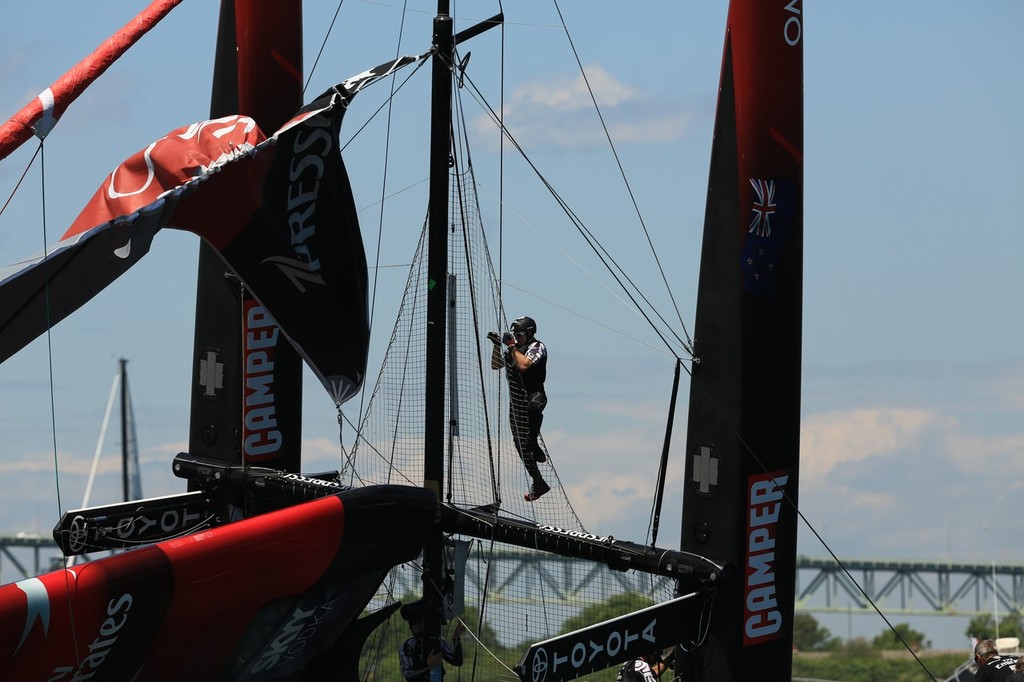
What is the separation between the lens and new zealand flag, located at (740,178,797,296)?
13.3 meters

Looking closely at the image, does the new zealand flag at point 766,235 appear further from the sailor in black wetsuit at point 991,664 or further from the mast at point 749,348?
the sailor in black wetsuit at point 991,664

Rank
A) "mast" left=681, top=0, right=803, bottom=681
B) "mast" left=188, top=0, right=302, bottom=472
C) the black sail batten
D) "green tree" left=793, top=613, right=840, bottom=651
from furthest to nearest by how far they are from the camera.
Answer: "green tree" left=793, top=613, right=840, bottom=651
"mast" left=188, top=0, right=302, bottom=472
"mast" left=681, top=0, right=803, bottom=681
the black sail batten

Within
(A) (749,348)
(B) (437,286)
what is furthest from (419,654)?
(A) (749,348)

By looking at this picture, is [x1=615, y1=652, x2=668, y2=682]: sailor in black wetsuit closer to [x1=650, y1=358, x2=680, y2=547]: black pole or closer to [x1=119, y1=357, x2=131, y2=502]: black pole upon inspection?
[x1=650, y1=358, x2=680, y2=547]: black pole

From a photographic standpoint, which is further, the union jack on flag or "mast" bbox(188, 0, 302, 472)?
"mast" bbox(188, 0, 302, 472)

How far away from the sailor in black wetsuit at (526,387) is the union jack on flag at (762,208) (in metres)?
2.03

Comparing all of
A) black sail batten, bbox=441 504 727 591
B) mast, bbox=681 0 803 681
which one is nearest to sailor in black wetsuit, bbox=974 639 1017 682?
mast, bbox=681 0 803 681

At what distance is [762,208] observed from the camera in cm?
1341

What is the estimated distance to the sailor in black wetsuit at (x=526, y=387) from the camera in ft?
46.3

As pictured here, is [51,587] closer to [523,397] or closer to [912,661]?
[523,397]

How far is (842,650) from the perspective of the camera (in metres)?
82.9

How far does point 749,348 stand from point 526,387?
1988 millimetres

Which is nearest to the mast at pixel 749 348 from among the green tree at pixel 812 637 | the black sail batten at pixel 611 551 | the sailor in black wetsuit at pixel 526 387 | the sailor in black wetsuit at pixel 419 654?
the black sail batten at pixel 611 551

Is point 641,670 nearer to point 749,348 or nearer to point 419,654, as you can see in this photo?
point 419,654
